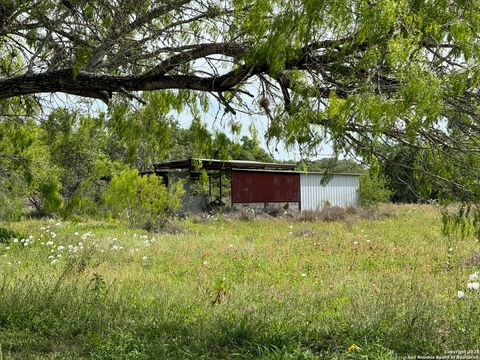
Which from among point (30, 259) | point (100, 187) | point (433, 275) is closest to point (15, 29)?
point (30, 259)

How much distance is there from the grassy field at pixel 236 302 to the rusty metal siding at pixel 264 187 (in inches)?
612

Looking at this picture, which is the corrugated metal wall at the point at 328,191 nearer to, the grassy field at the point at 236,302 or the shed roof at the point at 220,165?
the shed roof at the point at 220,165

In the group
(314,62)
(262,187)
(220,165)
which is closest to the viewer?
(314,62)

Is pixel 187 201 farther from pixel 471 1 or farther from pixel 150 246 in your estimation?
pixel 471 1

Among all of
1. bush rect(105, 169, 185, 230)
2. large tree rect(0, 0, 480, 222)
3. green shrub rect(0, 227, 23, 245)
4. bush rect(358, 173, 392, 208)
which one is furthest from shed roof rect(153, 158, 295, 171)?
large tree rect(0, 0, 480, 222)

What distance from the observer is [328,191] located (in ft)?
112

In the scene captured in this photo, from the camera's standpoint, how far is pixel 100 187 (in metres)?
24.0

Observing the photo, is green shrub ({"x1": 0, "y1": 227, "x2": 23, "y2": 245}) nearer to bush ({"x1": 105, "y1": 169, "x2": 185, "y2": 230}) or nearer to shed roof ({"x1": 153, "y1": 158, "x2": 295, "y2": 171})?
bush ({"x1": 105, "y1": 169, "x2": 185, "y2": 230})

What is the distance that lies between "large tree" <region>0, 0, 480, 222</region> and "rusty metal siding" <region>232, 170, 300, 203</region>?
72.8 feet

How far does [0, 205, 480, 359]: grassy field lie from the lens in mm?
5031

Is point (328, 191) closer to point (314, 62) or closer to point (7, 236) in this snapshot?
point (7, 236)

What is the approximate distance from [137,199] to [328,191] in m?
17.4

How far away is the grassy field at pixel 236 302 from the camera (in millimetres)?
5031

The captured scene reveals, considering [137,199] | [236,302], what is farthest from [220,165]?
[236,302]
